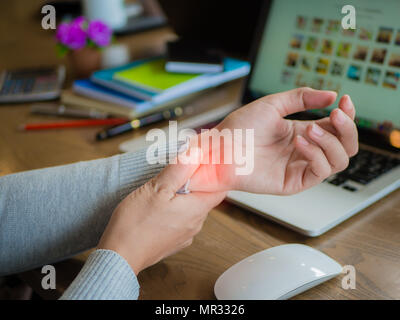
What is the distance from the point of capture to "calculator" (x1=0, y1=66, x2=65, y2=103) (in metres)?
1.11

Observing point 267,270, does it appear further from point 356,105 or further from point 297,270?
point 356,105

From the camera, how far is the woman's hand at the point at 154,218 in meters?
0.50

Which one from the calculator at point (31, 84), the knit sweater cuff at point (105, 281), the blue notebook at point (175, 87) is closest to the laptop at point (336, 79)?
the blue notebook at point (175, 87)

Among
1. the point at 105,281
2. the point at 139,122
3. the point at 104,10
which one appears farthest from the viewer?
the point at 104,10

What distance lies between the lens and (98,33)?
1.15 metres

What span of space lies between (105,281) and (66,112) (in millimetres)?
653

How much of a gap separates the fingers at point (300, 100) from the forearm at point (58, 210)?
0.64ft

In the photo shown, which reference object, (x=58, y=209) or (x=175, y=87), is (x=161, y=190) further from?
(x=175, y=87)

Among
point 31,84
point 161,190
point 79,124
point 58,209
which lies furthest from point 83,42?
point 161,190

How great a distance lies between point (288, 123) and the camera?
59 cm

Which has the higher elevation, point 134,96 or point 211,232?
point 134,96
